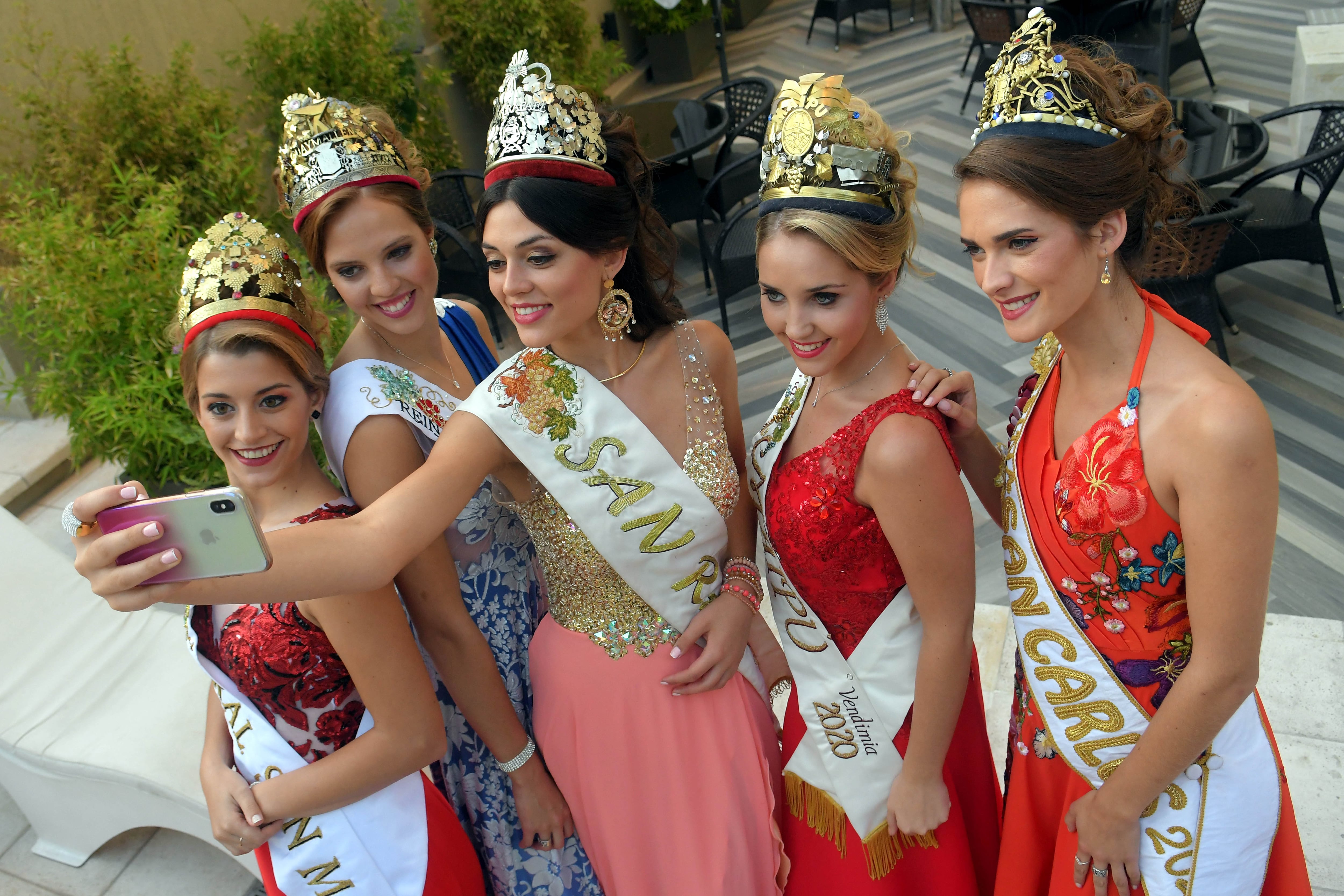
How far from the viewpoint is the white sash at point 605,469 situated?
1.35 meters

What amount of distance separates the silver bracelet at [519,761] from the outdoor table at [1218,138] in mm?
3442

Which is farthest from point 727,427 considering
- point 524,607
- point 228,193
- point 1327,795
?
point 228,193

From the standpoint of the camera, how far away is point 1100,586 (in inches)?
46.4

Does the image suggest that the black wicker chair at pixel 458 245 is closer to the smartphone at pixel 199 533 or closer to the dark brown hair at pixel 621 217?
the dark brown hair at pixel 621 217

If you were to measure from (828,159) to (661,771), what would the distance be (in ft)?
3.10

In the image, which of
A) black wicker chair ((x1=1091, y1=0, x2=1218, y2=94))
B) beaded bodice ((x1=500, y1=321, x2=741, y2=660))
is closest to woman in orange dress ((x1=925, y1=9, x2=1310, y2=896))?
beaded bodice ((x1=500, y1=321, x2=741, y2=660))

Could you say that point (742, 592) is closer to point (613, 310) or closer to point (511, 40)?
point (613, 310)

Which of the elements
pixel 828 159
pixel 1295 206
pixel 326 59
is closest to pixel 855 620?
pixel 828 159

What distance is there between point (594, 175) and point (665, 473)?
45 centimetres

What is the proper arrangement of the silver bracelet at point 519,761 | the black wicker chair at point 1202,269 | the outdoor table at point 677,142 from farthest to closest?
the outdoor table at point 677,142
the black wicker chair at point 1202,269
the silver bracelet at point 519,761

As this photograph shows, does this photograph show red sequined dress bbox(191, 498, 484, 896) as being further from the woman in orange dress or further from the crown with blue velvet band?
the crown with blue velvet band

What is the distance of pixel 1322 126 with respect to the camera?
12.9 ft

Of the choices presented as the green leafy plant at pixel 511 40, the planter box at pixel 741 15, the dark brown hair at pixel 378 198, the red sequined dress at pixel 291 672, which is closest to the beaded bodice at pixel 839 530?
the red sequined dress at pixel 291 672

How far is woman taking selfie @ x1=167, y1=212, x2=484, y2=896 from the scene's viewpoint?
49.9 inches
